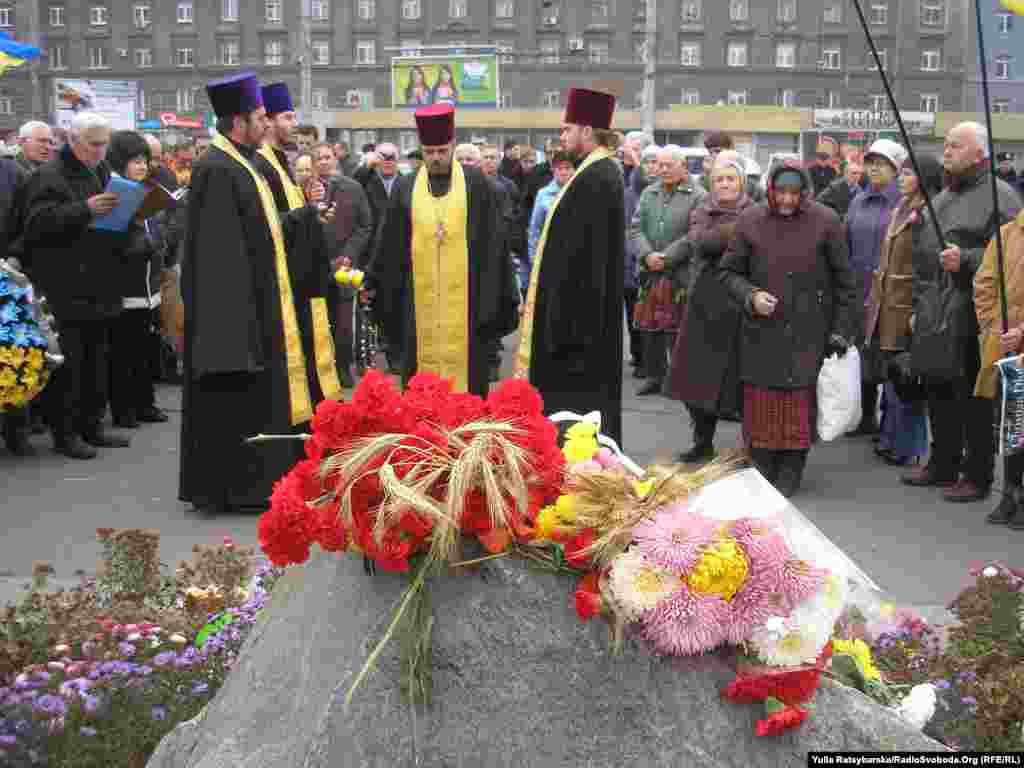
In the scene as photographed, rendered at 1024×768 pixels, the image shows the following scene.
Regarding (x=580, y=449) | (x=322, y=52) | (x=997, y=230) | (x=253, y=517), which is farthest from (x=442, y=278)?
(x=322, y=52)

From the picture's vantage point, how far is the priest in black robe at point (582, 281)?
745 cm

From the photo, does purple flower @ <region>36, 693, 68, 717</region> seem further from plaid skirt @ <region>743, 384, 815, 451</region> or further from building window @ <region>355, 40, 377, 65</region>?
building window @ <region>355, 40, 377, 65</region>

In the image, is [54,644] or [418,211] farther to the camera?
[418,211]

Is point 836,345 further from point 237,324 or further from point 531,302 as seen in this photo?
point 237,324

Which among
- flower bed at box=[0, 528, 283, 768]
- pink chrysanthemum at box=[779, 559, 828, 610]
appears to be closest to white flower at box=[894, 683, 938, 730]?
pink chrysanthemum at box=[779, 559, 828, 610]

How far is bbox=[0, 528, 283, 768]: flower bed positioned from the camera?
12.6 feet

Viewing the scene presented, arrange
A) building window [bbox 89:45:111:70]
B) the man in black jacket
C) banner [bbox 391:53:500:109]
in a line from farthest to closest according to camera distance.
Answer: building window [bbox 89:45:111:70] < banner [bbox 391:53:500:109] < the man in black jacket

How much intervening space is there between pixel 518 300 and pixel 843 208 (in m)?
6.05

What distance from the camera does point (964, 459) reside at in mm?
8562

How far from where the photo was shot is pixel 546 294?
760cm

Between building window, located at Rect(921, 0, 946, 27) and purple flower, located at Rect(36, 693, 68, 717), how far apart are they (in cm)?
7821

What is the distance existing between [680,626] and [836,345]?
5635 mm

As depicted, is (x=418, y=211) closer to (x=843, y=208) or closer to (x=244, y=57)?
(x=843, y=208)

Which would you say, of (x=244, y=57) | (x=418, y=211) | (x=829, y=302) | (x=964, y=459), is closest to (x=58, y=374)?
(x=418, y=211)
